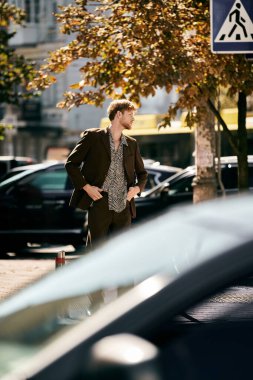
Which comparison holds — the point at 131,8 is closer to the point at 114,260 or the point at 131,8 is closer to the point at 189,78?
the point at 189,78

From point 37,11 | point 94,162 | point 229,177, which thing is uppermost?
point 37,11

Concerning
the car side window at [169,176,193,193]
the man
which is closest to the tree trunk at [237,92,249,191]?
the car side window at [169,176,193,193]

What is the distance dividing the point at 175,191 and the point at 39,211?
2089mm

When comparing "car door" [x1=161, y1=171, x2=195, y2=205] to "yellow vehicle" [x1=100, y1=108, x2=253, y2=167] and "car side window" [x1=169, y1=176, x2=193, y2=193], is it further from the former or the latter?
"yellow vehicle" [x1=100, y1=108, x2=253, y2=167]

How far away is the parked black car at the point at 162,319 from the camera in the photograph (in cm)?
286

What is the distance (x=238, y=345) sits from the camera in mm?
3039

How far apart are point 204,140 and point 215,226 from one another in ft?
53.4

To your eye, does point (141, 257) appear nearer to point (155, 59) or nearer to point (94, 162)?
point (94, 162)

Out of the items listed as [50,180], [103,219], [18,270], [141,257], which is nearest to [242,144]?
[18,270]

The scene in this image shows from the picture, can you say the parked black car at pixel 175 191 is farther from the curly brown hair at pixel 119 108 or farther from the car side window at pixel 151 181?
the curly brown hair at pixel 119 108

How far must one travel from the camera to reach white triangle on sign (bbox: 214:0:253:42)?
35.2 ft

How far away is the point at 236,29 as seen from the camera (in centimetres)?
1075

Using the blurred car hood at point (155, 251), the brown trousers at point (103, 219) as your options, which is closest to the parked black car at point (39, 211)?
the brown trousers at point (103, 219)

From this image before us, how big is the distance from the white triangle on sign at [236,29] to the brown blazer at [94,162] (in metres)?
1.43
